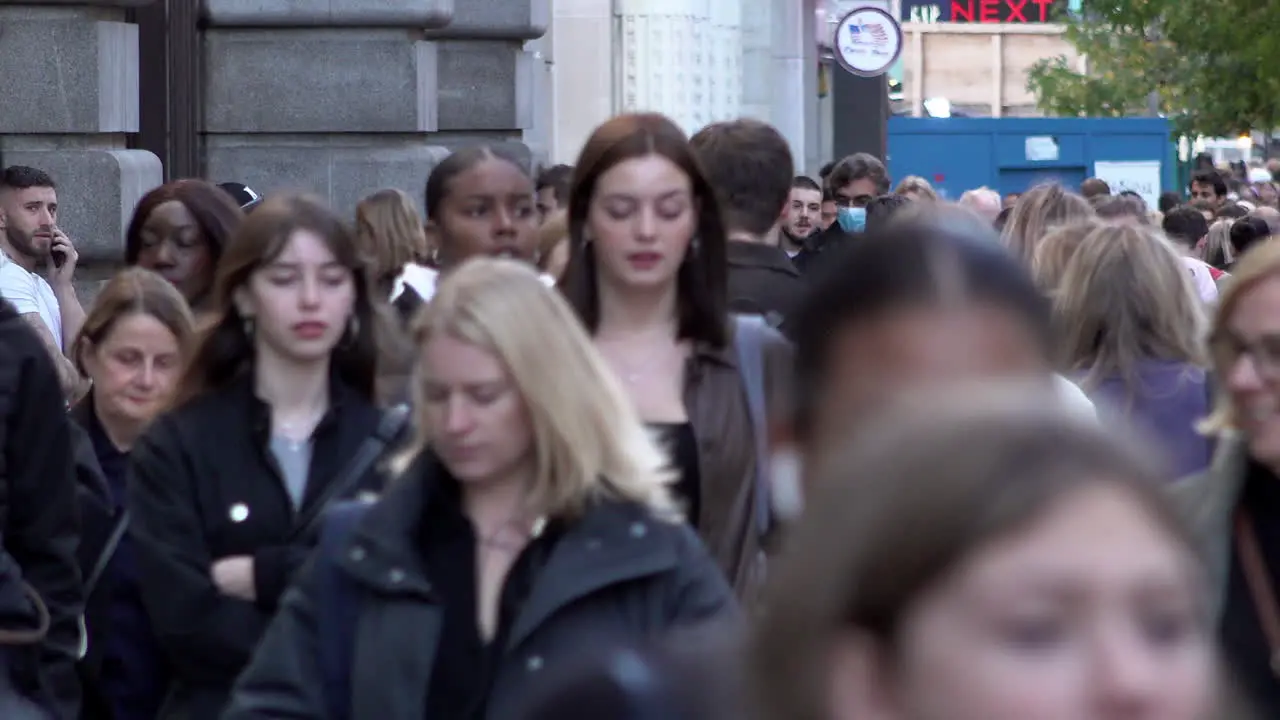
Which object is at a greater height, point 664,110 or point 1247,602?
point 664,110

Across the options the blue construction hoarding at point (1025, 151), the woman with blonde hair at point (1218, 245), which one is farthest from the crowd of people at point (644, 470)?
the blue construction hoarding at point (1025, 151)

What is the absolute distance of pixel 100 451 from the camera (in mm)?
6211

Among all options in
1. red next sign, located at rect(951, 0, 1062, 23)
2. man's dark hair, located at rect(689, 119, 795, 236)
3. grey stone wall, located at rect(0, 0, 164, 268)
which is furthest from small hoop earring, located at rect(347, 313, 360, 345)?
red next sign, located at rect(951, 0, 1062, 23)

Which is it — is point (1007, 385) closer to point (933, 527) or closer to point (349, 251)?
point (933, 527)

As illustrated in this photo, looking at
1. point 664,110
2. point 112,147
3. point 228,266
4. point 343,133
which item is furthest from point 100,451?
point 664,110

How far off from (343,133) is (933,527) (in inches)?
440

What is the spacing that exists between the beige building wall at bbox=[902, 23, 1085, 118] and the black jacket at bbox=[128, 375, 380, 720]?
90.1 meters

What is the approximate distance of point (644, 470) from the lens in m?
3.94

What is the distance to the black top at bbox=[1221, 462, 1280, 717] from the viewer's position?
13.2 ft

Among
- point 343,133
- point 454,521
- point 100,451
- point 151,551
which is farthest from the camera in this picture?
point 343,133

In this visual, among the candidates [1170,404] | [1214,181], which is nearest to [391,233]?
[1170,404]

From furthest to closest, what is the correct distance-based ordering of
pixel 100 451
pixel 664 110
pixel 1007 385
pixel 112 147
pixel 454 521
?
pixel 664 110, pixel 112 147, pixel 100 451, pixel 454 521, pixel 1007 385

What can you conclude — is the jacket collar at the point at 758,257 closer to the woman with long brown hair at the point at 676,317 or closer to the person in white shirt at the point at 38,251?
the woman with long brown hair at the point at 676,317

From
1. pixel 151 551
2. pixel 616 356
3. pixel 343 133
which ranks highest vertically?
pixel 343 133
